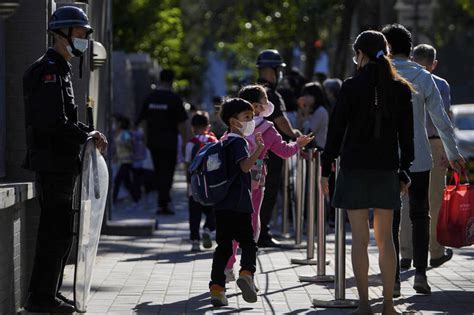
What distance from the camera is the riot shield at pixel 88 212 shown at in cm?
819

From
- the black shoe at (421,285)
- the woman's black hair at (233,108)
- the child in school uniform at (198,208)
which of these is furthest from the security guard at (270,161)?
the woman's black hair at (233,108)

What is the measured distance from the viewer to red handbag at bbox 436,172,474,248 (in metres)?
10.4

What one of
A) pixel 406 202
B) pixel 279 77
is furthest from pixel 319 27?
pixel 406 202

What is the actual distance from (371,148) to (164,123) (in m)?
11.3

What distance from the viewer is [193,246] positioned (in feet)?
45.2

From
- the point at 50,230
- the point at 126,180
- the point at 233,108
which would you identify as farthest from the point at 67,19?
the point at 126,180

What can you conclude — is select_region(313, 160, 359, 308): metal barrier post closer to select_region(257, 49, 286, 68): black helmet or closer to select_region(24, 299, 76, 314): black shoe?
select_region(24, 299, 76, 314): black shoe

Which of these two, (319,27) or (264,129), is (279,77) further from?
(319,27)

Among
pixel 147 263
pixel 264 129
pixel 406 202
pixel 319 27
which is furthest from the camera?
pixel 319 27

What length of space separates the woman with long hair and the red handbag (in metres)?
1.81

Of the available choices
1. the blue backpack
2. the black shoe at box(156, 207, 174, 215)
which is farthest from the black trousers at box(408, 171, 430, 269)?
the black shoe at box(156, 207, 174, 215)

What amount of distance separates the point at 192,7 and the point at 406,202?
4414cm

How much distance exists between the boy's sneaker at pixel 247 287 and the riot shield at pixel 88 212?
1.25 metres

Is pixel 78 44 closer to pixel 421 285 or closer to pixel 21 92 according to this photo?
pixel 21 92
